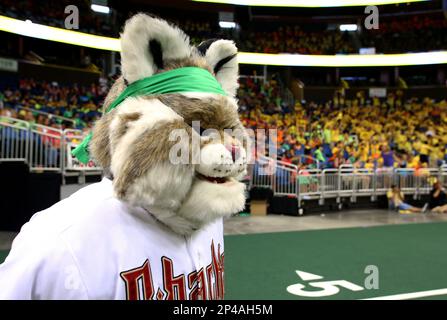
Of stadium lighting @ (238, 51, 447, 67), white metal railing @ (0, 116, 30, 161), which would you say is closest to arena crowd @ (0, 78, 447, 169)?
stadium lighting @ (238, 51, 447, 67)

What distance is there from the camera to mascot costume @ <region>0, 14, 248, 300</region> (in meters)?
1.09

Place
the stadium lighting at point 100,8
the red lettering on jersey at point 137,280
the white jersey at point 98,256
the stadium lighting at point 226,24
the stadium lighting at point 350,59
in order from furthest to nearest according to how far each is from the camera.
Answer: the stadium lighting at point 226,24, the stadium lighting at point 100,8, the stadium lighting at point 350,59, the red lettering on jersey at point 137,280, the white jersey at point 98,256

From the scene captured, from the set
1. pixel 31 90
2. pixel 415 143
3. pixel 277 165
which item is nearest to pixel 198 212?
pixel 277 165

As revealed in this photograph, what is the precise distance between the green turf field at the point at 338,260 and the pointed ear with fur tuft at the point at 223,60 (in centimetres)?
296

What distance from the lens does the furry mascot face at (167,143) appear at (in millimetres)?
1103

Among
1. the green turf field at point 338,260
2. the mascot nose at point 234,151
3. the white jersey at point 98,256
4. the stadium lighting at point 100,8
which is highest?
the stadium lighting at point 100,8

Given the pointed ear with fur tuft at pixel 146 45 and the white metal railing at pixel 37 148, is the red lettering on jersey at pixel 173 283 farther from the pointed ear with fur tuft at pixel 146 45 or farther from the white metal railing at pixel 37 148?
the white metal railing at pixel 37 148

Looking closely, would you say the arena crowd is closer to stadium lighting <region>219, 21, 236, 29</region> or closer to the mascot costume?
stadium lighting <region>219, 21, 236, 29</region>

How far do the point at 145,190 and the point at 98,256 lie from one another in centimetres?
24

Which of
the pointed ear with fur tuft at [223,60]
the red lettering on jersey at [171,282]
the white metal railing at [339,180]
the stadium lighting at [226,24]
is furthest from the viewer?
the stadium lighting at [226,24]

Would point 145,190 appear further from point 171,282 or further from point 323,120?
point 323,120

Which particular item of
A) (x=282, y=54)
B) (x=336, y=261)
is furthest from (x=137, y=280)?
(x=282, y=54)

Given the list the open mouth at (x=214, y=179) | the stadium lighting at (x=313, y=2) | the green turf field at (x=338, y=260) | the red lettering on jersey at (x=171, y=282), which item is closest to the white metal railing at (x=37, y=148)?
the green turf field at (x=338, y=260)
